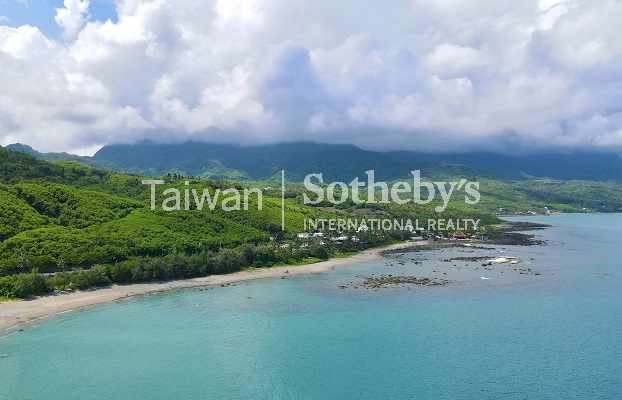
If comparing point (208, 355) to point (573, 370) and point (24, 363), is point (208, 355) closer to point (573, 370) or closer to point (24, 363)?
point (24, 363)

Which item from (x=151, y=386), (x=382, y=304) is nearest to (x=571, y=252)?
(x=382, y=304)

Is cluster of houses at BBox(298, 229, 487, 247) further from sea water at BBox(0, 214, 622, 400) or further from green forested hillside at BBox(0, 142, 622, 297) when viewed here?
sea water at BBox(0, 214, 622, 400)

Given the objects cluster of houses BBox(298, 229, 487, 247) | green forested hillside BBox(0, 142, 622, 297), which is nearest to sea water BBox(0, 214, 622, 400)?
green forested hillside BBox(0, 142, 622, 297)

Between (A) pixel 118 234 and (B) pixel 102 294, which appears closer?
(B) pixel 102 294

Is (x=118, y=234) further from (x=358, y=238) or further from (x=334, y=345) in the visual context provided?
(x=358, y=238)

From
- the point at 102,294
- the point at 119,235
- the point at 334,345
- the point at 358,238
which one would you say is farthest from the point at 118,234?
the point at 358,238

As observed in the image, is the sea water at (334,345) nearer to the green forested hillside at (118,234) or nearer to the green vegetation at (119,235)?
the green forested hillside at (118,234)
